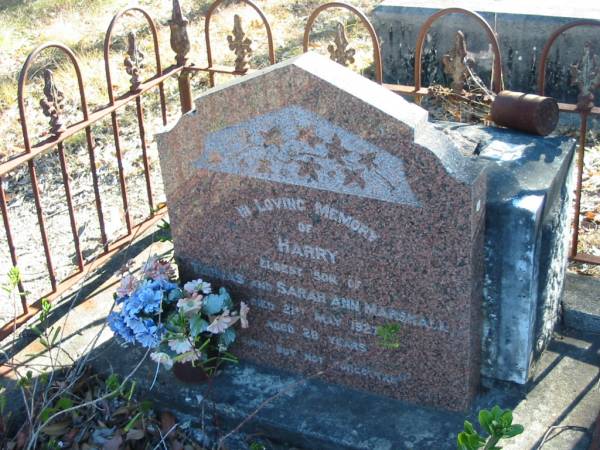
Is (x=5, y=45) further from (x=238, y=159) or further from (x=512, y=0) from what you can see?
(x=238, y=159)

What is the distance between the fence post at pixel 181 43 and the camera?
4.55m

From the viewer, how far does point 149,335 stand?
11.1 ft

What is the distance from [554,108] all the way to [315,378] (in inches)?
59.5

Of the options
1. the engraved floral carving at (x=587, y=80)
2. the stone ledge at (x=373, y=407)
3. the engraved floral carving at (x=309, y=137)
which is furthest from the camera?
the engraved floral carving at (x=587, y=80)

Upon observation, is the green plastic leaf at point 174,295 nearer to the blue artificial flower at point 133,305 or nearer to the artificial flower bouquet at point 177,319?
the artificial flower bouquet at point 177,319

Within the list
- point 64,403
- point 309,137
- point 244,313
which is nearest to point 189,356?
point 244,313

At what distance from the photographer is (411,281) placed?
314 cm

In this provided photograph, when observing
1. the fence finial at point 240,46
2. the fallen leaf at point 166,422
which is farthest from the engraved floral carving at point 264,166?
the fence finial at point 240,46

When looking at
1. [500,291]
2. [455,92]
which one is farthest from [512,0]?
[500,291]

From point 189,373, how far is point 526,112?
1777 millimetres

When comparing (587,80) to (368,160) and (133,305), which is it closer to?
(368,160)

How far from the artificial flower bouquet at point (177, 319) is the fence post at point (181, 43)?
1.57 metres

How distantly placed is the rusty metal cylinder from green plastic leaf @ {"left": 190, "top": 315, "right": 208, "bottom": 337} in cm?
150

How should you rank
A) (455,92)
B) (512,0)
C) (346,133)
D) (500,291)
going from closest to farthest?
1. (346,133)
2. (500,291)
3. (455,92)
4. (512,0)
